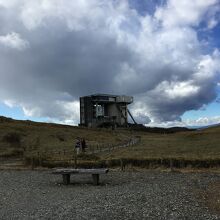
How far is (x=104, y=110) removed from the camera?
18275 cm

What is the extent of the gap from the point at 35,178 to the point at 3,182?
2565mm

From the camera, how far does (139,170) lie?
3422 centimetres

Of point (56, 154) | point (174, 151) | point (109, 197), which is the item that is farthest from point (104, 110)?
point (109, 197)

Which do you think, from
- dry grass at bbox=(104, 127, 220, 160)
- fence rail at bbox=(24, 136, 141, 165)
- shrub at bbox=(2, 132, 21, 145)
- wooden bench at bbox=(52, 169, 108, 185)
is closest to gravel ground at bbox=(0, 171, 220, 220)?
wooden bench at bbox=(52, 169, 108, 185)

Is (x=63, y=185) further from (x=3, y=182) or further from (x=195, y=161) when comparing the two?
(x=195, y=161)

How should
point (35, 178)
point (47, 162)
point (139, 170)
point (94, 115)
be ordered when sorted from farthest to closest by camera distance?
point (94, 115) → point (47, 162) → point (139, 170) → point (35, 178)

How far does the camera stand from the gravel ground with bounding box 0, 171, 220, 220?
633 inches

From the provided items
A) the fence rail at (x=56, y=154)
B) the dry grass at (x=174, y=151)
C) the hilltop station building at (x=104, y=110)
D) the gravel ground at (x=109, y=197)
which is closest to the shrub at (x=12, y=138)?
the fence rail at (x=56, y=154)

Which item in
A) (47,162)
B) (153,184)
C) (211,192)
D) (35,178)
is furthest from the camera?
(47,162)

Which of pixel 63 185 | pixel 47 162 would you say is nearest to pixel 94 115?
pixel 47 162

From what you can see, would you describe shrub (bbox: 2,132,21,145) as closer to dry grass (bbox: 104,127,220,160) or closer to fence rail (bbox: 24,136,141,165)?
fence rail (bbox: 24,136,141,165)

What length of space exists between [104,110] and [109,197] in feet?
533

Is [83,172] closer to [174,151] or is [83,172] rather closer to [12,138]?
[174,151]

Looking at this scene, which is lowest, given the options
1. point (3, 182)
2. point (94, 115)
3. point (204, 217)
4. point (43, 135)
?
point (204, 217)
